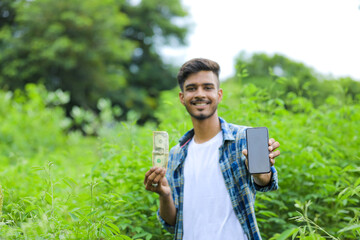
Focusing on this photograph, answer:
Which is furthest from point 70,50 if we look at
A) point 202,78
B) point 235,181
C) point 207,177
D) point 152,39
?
point 235,181

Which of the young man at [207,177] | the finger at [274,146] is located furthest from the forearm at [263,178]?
the finger at [274,146]

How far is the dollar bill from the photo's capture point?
6.24ft

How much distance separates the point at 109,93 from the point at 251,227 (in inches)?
776

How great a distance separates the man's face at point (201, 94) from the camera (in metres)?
2.10

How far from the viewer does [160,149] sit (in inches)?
75.9

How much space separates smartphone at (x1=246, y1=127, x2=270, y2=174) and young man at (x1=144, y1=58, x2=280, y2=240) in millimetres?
35

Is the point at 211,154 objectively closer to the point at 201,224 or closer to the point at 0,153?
the point at 201,224

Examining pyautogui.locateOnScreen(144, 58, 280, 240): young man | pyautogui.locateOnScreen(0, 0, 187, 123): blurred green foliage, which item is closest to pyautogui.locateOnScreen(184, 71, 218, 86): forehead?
pyautogui.locateOnScreen(144, 58, 280, 240): young man

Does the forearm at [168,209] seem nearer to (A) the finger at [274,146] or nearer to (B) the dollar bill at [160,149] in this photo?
(B) the dollar bill at [160,149]

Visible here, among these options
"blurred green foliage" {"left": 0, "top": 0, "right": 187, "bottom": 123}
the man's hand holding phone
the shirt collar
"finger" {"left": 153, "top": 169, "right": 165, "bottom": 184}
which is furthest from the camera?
"blurred green foliage" {"left": 0, "top": 0, "right": 187, "bottom": 123}

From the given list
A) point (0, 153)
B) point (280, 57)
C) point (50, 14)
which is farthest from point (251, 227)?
point (280, 57)

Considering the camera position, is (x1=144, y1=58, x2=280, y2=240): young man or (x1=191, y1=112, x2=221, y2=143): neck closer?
(x1=144, y1=58, x2=280, y2=240): young man

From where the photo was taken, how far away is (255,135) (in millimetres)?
1782

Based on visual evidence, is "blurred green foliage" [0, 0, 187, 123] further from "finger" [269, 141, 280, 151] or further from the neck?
"finger" [269, 141, 280, 151]
